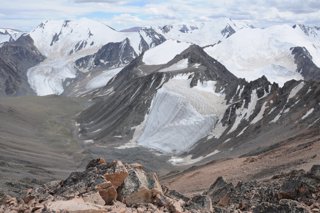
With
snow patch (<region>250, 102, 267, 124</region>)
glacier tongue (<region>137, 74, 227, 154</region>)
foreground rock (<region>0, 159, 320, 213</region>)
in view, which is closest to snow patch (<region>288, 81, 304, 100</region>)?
snow patch (<region>250, 102, 267, 124</region>)

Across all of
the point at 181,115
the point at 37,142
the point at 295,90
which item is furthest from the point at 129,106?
the point at 295,90

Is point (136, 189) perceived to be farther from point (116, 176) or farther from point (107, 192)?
point (107, 192)

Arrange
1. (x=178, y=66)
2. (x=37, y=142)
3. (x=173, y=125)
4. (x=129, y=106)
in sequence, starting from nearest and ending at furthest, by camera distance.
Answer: (x=37, y=142), (x=173, y=125), (x=129, y=106), (x=178, y=66)

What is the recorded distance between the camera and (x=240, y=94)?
116 m

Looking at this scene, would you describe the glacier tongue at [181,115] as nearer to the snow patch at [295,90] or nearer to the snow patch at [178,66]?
the snow patch at [295,90]

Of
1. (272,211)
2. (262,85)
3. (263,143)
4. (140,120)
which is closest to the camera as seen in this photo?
(272,211)

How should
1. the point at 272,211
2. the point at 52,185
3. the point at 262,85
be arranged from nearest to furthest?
the point at 272,211
the point at 52,185
the point at 262,85

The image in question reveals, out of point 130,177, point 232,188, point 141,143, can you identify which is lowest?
point 141,143

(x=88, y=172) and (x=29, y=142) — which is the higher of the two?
(x=88, y=172)

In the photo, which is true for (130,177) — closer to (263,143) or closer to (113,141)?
(263,143)

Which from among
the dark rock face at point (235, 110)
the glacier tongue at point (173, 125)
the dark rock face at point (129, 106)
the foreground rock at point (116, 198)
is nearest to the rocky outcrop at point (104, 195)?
the foreground rock at point (116, 198)

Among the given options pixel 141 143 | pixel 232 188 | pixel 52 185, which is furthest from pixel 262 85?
pixel 52 185

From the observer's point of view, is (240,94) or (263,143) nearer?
(263,143)

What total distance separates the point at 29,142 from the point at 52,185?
91653 millimetres
